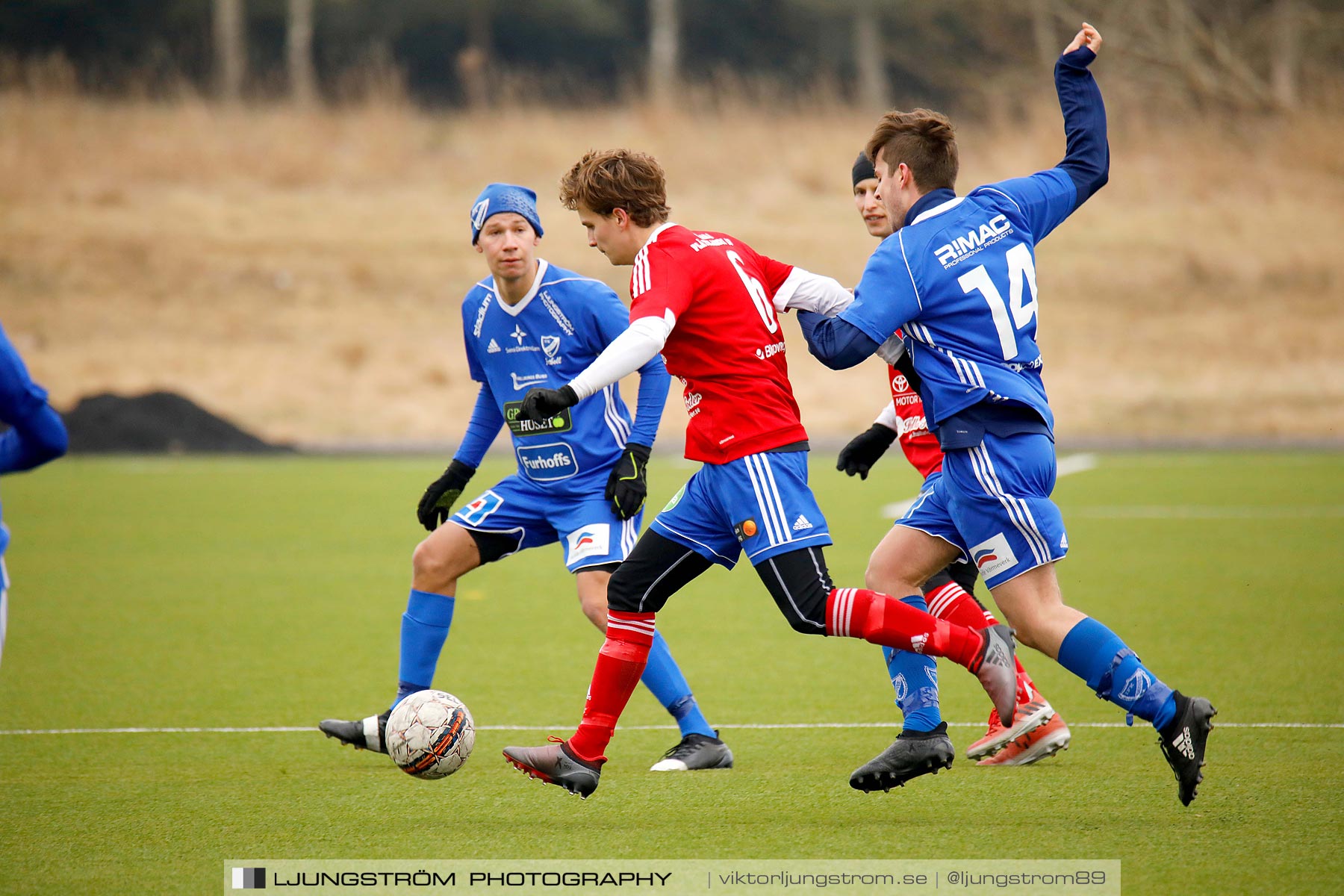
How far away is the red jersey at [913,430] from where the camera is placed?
16.9 ft

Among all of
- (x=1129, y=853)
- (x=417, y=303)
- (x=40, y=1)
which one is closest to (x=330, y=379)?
(x=417, y=303)

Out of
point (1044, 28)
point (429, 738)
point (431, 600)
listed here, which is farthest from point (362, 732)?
point (1044, 28)

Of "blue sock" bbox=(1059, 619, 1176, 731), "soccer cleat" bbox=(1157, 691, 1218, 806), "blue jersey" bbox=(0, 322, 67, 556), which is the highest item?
"blue jersey" bbox=(0, 322, 67, 556)

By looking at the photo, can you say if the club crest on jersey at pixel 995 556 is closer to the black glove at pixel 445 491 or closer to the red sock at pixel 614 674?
the red sock at pixel 614 674

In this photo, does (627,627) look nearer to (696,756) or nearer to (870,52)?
(696,756)

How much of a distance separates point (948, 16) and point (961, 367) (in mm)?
33107

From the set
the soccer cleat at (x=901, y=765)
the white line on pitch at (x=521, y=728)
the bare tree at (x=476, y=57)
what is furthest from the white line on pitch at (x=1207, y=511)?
the bare tree at (x=476, y=57)

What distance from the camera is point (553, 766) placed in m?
4.39

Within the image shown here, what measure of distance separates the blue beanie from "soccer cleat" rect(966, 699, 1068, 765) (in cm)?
239

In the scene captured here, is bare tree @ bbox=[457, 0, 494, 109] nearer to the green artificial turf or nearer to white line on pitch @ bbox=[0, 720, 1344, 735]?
the green artificial turf

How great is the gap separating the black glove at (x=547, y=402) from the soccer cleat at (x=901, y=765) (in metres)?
1.37

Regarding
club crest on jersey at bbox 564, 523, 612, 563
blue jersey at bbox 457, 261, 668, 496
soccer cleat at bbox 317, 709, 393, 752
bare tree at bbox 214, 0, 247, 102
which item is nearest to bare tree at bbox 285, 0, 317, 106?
bare tree at bbox 214, 0, 247, 102

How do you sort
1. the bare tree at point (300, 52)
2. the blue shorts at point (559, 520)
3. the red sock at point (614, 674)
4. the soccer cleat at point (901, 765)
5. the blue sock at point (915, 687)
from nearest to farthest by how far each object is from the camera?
the soccer cleat at point (901, 765)
the red sock at point (614, 674)
the blue sock at point (915, 687)
the blue shorts at point (559, 520)
the bare tree at point (300, 52)

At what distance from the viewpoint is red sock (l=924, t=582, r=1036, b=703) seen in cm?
489
